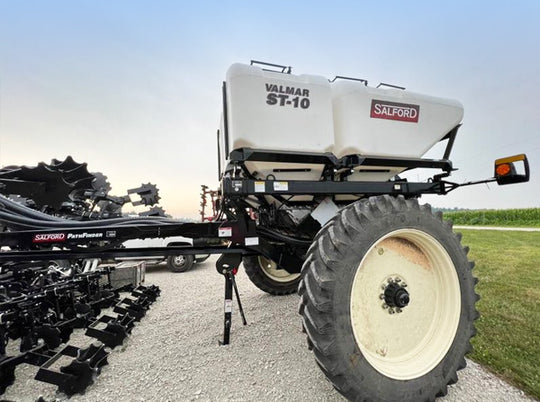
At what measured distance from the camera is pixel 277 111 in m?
2.23

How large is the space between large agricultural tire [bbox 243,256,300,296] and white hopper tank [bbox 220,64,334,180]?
2.16m

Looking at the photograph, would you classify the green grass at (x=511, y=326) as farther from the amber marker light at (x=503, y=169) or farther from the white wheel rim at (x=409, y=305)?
the amber marker light at (x=503, y=169)

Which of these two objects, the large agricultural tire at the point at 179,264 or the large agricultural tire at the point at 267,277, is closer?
the large agricultural tire at the point at 267,277

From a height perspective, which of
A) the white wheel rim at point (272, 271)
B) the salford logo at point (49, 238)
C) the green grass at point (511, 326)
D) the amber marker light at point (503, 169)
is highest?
the amber marker light at point (503, 169)

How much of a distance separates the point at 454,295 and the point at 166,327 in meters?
3.16

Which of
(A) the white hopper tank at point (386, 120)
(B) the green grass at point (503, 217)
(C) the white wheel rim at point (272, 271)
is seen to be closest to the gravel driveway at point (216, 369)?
(C) the white wheel rim at point (272, 271)

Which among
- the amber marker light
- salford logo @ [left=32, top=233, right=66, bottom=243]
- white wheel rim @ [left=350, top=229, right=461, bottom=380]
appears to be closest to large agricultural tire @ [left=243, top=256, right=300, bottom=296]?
white wheel rim @ [left=350, top=229, right=461, bottom=380]

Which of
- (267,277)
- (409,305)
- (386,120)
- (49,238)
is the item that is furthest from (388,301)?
(49,238)

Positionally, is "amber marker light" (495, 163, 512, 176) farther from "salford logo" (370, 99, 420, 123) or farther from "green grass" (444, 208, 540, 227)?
"green grass" (444, 208, 540, 227)

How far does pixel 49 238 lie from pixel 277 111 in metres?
2.15

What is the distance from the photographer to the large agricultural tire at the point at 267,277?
4164 mm

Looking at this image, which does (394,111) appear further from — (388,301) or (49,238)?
(49,238)

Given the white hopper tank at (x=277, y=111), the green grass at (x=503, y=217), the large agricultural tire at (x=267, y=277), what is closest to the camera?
the white hopper tank at (x=277, y=111)

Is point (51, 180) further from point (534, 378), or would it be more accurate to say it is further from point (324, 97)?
point (534, 378)
